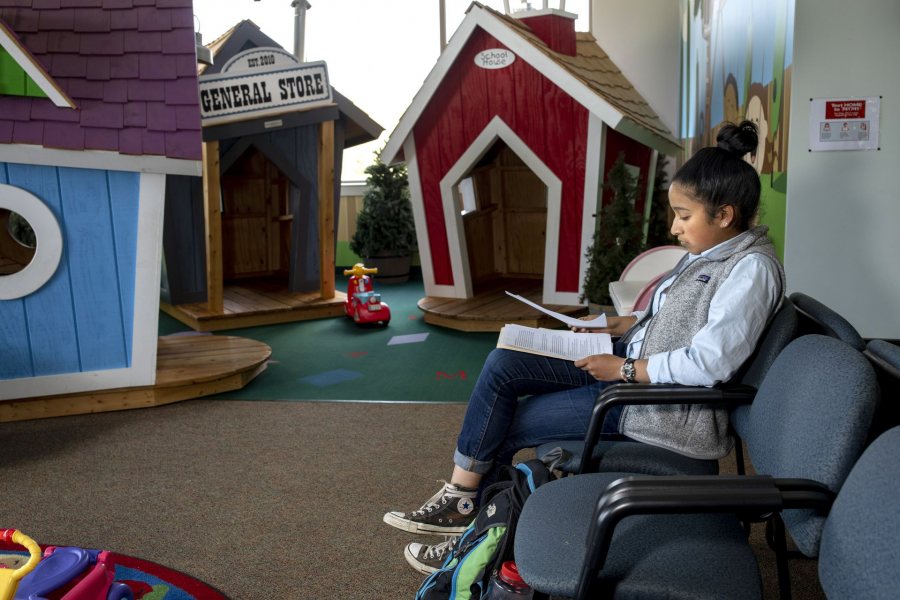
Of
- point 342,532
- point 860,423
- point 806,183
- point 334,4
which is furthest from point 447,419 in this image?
point 334,4

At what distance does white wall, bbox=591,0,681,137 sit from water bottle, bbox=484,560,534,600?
6851 millimetres

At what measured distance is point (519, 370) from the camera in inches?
97.2

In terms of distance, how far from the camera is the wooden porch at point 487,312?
5953 millimetres

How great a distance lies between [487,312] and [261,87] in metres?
2.49

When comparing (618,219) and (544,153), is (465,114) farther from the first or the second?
(618,219)

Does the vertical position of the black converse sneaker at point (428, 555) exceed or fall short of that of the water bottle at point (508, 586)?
it falls short

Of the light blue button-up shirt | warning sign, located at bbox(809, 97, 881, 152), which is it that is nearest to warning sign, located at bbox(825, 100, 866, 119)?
warning sign, located at bbox(809, 97, 881, 152)

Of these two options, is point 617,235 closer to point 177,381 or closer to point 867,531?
point 177,381

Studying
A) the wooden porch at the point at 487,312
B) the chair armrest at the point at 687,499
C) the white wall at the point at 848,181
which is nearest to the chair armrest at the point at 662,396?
the chair armrest at the point at 687,499

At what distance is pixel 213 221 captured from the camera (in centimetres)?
613

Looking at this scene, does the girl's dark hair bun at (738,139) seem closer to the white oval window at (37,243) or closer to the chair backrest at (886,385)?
the chair backrest at (886,385)

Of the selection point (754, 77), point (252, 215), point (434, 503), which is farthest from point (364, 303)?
point (434, 503)

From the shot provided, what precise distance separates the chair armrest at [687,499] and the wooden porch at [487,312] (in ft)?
14.3

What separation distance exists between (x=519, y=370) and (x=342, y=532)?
919 millimetres
